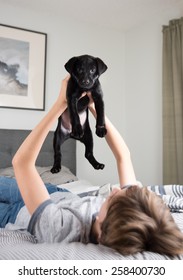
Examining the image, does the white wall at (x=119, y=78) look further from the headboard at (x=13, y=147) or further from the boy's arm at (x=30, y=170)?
the boy's arm at (x=30, y=170)

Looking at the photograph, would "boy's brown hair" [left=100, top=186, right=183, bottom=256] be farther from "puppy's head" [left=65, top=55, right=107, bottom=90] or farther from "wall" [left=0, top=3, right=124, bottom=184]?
"wall" [left=0, top=3, right=124, bottom=184]

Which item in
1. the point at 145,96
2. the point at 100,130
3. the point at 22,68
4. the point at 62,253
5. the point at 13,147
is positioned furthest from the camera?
the point at 145,96

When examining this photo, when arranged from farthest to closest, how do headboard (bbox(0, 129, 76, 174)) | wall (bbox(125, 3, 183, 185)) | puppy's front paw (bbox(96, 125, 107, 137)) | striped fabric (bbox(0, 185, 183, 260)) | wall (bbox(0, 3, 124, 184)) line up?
1. wall (bbox(125, 3, 183, 185))
2. wall (bbox(0, 3, 124, 184))
3. headboard (bbox(0, 129, 76, 174))
4. puppy's front paw (bbox(96, 125, 107, 137))
5. striped fabric (bbox(0, 185, 183, 260))

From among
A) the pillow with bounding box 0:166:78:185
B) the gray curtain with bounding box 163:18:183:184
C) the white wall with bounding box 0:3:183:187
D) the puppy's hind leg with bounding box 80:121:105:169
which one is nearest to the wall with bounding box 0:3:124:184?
the white wall with bounding box 0:3:183:187

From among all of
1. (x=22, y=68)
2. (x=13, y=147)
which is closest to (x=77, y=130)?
(x=13, y=147)

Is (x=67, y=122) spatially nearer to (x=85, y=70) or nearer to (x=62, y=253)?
(x=85, y=70)

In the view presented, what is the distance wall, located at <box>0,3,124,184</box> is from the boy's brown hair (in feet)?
7.94

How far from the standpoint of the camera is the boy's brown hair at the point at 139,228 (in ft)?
2.72

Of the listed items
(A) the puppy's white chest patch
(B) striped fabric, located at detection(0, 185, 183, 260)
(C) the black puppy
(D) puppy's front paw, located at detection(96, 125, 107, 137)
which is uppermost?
(C) the black puppy

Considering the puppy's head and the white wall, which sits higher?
the white wall

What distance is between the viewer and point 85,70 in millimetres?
851

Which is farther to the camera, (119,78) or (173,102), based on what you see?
(119,78)

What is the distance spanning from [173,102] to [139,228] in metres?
2.67

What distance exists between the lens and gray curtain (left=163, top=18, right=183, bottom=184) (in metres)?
3.22
